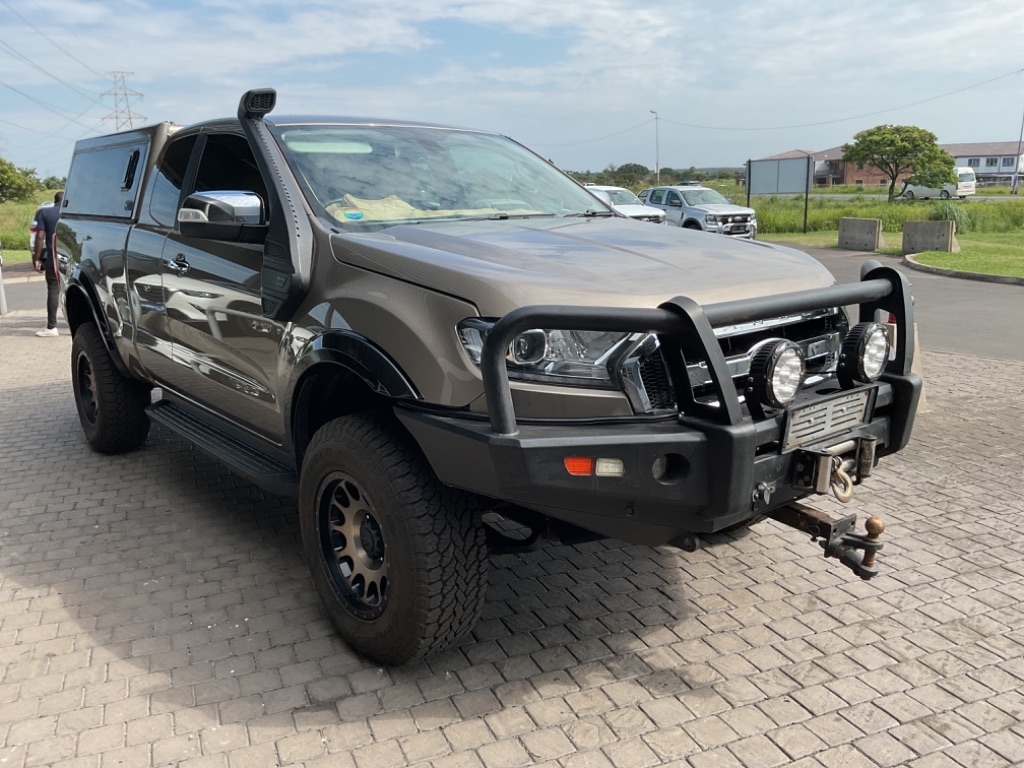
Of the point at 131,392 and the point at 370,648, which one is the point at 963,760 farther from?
the point at 131,392

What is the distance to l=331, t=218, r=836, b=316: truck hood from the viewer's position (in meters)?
2.72

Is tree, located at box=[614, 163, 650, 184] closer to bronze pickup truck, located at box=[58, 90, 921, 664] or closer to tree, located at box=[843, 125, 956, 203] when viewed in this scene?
tree, located at box=[843, 125, 956, 203]

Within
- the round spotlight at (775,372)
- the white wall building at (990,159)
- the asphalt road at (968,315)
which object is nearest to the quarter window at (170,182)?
the round spotlight at (775,372)

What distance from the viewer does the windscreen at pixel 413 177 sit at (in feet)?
11.8

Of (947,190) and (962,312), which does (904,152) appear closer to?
(947,190)

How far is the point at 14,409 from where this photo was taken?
757 cm

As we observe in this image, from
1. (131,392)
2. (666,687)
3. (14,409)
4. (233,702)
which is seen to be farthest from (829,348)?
(14,409)

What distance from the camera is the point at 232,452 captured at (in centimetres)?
415

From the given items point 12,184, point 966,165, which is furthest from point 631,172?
point 966,165

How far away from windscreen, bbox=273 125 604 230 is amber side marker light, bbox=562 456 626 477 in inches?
57.0

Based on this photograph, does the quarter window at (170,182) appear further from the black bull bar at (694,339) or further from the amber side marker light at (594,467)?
the amber side marker light at (594,467)

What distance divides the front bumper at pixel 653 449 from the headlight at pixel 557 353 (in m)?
0.15

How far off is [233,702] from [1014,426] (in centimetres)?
576

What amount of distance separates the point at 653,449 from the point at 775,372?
463 mm
